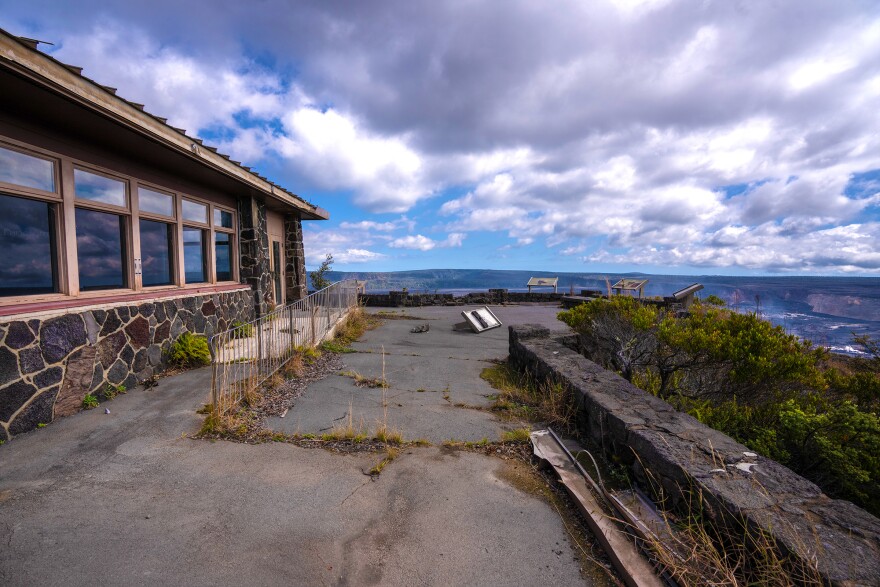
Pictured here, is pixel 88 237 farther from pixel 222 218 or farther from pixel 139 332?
pixel 222 218

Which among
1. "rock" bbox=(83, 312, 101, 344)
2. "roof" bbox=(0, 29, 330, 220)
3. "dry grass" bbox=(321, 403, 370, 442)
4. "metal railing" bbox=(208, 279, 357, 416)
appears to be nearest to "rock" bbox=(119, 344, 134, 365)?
"rock" bbox=(83, 312, 101, 344)

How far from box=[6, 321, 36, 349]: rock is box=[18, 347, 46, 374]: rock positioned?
81 mm

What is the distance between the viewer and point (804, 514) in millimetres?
2156

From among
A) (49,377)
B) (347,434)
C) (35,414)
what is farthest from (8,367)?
(347,434)

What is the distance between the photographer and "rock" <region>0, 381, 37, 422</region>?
12.4 ft

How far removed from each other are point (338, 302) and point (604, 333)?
7.30m

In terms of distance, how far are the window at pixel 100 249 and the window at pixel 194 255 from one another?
5.17 feet

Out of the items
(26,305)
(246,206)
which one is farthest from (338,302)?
(26,305)

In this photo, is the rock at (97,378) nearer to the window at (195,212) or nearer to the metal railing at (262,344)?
the metal railing at (262,344)

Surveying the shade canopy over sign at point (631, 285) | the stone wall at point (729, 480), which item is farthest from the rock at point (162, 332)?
the shade canopy over sign at point (631, 285)

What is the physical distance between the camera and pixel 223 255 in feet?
29.9

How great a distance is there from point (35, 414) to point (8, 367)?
584mm

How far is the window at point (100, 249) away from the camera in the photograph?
538 cm

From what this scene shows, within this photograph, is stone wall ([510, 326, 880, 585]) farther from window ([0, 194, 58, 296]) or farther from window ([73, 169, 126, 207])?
window ([73, 169, 126, 207])
